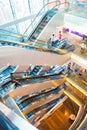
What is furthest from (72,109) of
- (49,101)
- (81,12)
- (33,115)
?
(81,12)

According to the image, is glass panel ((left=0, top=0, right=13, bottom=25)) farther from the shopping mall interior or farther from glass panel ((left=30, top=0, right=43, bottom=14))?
glass panel ((left=30, top=0, right=43, bottom=14))

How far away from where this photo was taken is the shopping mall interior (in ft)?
21.9

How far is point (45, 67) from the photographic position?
10.3 metres

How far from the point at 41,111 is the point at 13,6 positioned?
8104 millimetres

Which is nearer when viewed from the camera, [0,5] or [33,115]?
[33,115]

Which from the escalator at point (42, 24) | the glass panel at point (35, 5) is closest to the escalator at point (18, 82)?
the escalator at point (42, 24)

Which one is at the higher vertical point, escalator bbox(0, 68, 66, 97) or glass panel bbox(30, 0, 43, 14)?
glass panel bbox(30, 0, 43, 14)

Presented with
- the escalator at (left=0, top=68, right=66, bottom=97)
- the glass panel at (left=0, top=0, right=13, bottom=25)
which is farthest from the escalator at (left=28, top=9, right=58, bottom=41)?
the glass panel at (left=0, top=0, right=13, bottom=25)

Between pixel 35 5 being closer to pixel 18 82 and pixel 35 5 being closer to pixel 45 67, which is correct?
pixel 45 67

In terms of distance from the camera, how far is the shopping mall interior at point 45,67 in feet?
21.9

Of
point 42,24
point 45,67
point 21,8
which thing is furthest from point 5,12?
point 45,67

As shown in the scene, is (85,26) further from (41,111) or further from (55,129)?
(55,129)

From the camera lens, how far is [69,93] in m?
10.6

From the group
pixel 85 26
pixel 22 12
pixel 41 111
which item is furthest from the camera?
pixel 22 12
